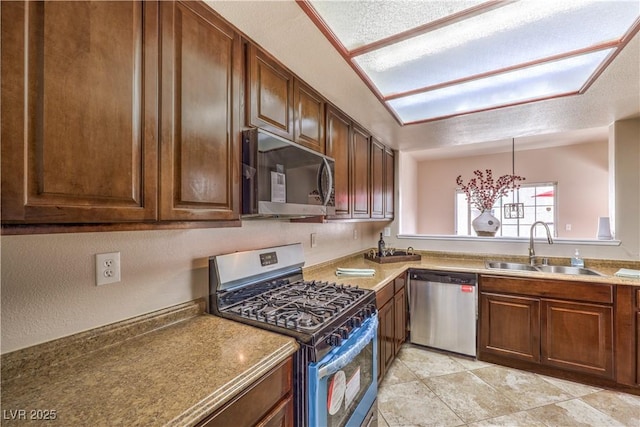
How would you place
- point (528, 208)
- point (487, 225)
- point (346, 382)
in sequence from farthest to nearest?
point (528, 208)
point (487, 225)
point (346, 382)

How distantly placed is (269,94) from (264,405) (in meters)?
1.41

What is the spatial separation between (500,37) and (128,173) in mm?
1817

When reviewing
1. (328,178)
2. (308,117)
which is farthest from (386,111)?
(328,178)

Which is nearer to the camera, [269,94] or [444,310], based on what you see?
[269,94]

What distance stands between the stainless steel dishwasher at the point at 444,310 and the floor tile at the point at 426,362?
0.09m

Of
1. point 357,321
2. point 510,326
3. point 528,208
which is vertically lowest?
point 510,326

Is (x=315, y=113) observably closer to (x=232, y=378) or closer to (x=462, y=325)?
(x=232, y=378)

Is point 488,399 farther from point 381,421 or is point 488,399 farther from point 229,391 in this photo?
point 229,391

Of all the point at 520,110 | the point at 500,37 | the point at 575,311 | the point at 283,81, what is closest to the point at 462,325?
the point at 575,311

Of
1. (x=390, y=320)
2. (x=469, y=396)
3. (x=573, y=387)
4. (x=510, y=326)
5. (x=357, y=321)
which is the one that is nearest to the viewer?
(x=357, y=321)

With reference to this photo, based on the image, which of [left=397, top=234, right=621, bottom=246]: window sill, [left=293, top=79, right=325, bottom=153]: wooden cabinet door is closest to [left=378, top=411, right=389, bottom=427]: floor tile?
[left=293, top=79, right=325, bottom=153]: wooden cabinet door

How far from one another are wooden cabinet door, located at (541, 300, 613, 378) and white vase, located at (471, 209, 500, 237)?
1.00 metres

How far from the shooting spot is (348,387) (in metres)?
1.41

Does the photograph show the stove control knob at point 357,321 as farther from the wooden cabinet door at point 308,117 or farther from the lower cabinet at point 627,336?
the lower cabinet at point 627,336
